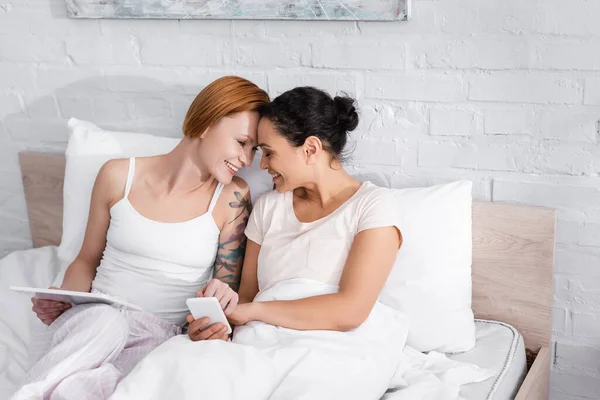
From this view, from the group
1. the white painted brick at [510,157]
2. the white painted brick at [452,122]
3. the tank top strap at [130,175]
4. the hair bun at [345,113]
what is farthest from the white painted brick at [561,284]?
the tank top strap at [130,175]

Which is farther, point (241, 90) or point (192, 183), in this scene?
point (192, 183)

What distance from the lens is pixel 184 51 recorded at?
1908 millimetres

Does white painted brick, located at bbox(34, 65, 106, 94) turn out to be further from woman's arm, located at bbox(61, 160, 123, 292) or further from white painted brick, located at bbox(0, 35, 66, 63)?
woman's arm, located at bbox(61, 160, 123, 292)

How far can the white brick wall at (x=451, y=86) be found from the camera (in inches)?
61.6

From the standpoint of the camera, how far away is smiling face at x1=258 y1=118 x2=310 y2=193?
1.55m

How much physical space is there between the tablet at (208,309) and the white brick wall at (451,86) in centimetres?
57

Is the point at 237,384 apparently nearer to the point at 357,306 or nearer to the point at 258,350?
the point at 258,350

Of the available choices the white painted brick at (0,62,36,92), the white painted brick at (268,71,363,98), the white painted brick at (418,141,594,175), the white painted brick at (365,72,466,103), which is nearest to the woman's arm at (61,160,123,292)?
the white painted brick at (268,71,363,98)

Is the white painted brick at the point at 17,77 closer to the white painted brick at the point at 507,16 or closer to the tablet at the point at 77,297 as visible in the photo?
the tablet at the point at 77,297

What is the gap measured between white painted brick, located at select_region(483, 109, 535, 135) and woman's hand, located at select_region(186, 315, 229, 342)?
74 centimetres

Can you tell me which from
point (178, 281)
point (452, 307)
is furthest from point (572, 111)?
point (178, 281)

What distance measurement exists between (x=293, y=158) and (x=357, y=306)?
343 mm

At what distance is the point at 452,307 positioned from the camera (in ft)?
5.31

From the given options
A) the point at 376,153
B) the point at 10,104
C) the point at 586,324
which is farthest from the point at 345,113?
the point at 10,104
